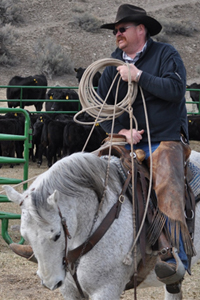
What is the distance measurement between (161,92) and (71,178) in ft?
2.82

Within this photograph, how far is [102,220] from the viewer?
2828mm

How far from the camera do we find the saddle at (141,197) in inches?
117

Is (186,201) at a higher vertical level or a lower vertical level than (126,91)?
lower

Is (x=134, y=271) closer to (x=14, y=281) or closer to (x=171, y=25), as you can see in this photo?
(x=14, y=281)

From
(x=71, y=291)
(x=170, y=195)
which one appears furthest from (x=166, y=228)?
(x=71, y=291)

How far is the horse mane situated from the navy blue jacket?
548 millimetres

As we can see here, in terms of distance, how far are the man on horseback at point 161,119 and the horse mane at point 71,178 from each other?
409mm

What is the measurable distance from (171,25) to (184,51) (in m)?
3.55

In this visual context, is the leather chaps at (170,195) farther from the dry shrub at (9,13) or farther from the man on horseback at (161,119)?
the dry shrub at (9,13)

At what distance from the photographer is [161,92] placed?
3090 mm

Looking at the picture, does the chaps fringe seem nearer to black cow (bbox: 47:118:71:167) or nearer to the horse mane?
the horse mane

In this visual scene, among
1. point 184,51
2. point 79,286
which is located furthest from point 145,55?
point 184,51

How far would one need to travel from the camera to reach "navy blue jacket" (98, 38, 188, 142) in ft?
10.2

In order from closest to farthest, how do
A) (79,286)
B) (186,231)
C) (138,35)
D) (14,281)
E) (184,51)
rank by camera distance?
(79,286)
(186,231)
(138,35)
(14,281)
(184,51)
